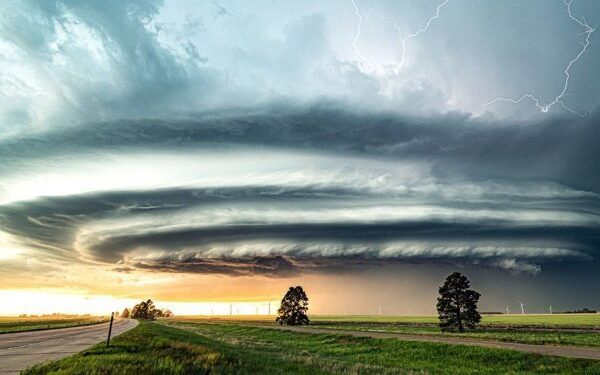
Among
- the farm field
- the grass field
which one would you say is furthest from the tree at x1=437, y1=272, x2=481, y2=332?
the grass field

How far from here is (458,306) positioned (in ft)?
262

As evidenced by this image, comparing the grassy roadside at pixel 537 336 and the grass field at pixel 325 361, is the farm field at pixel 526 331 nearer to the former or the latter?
the grassy roadside at pixel 537 336

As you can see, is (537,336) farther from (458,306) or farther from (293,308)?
(293,308)

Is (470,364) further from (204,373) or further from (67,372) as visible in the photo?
(67,372)

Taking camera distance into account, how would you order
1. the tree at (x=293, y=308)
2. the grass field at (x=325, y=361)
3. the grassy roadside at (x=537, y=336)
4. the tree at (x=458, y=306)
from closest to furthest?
the grass field at (x=325, y=361), the grassy roadside at (x=537, y=336), the tree at (x=458, y=306), the tree at (x=293, y=308)

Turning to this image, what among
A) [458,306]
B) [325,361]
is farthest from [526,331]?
[325,361]

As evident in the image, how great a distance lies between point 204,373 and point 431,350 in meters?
29.1

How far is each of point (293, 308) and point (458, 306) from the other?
65.5 m

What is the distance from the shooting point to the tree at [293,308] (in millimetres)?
133000

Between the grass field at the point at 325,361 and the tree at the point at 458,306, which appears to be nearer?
the grass field at the point at 325,361

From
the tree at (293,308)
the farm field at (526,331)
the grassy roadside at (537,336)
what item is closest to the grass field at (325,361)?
the grassy roadside at (537,336)

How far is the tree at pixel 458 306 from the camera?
259 feet

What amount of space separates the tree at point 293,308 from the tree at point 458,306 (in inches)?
2390

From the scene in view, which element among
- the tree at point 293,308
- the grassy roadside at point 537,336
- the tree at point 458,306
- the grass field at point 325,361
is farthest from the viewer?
the tree at point 293,308
